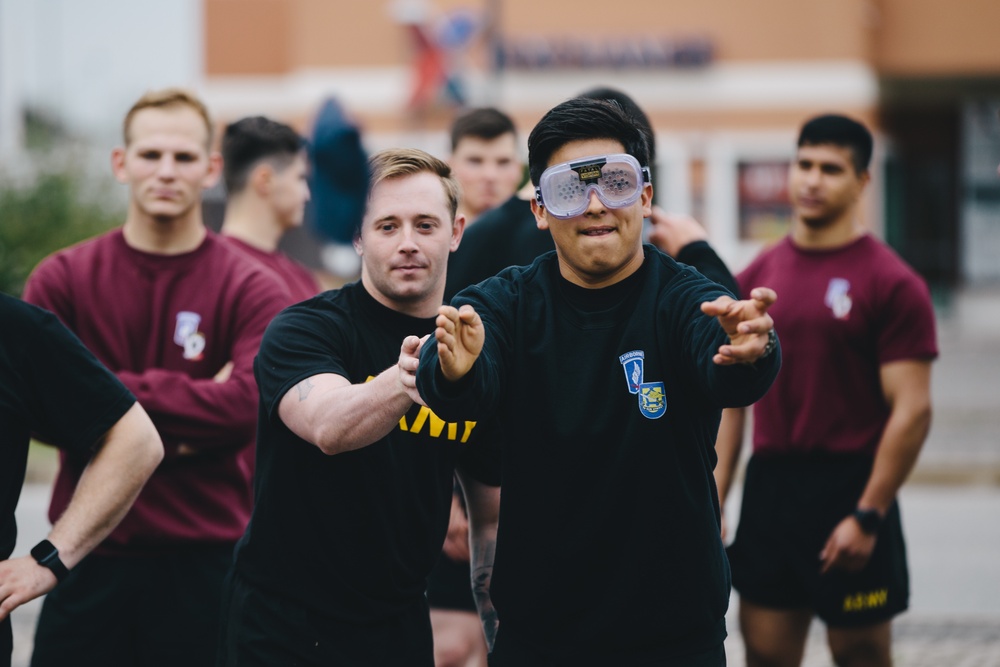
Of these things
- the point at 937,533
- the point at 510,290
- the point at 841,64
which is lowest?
the point at 937,533

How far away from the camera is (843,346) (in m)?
5.02

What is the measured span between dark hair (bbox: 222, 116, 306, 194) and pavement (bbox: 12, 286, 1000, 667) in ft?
8.61

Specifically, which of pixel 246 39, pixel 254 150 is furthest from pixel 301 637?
pixel 246 39

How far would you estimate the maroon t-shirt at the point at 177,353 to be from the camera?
169 inches

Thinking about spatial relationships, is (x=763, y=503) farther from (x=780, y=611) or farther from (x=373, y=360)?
(x=373, y=360)

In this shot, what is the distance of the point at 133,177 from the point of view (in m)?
4.70

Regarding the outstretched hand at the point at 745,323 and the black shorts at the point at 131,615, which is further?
the black shorts at the point at 131,615

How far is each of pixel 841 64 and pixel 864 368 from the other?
23417 mm

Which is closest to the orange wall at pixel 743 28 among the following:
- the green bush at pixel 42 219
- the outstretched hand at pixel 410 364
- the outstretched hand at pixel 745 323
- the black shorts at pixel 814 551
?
the green bush at pixel 42 219

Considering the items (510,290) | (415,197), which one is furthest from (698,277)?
(415,197)

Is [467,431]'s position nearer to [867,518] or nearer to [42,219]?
Answer: [867,518]

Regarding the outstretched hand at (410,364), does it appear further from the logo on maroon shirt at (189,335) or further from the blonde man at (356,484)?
the logo on maroon shirt at (189,335)

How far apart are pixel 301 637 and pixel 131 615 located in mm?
1108

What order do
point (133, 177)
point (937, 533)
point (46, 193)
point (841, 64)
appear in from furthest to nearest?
point (841, 64)
point (46, 193)
point (937, 533)
point (133, 177)
